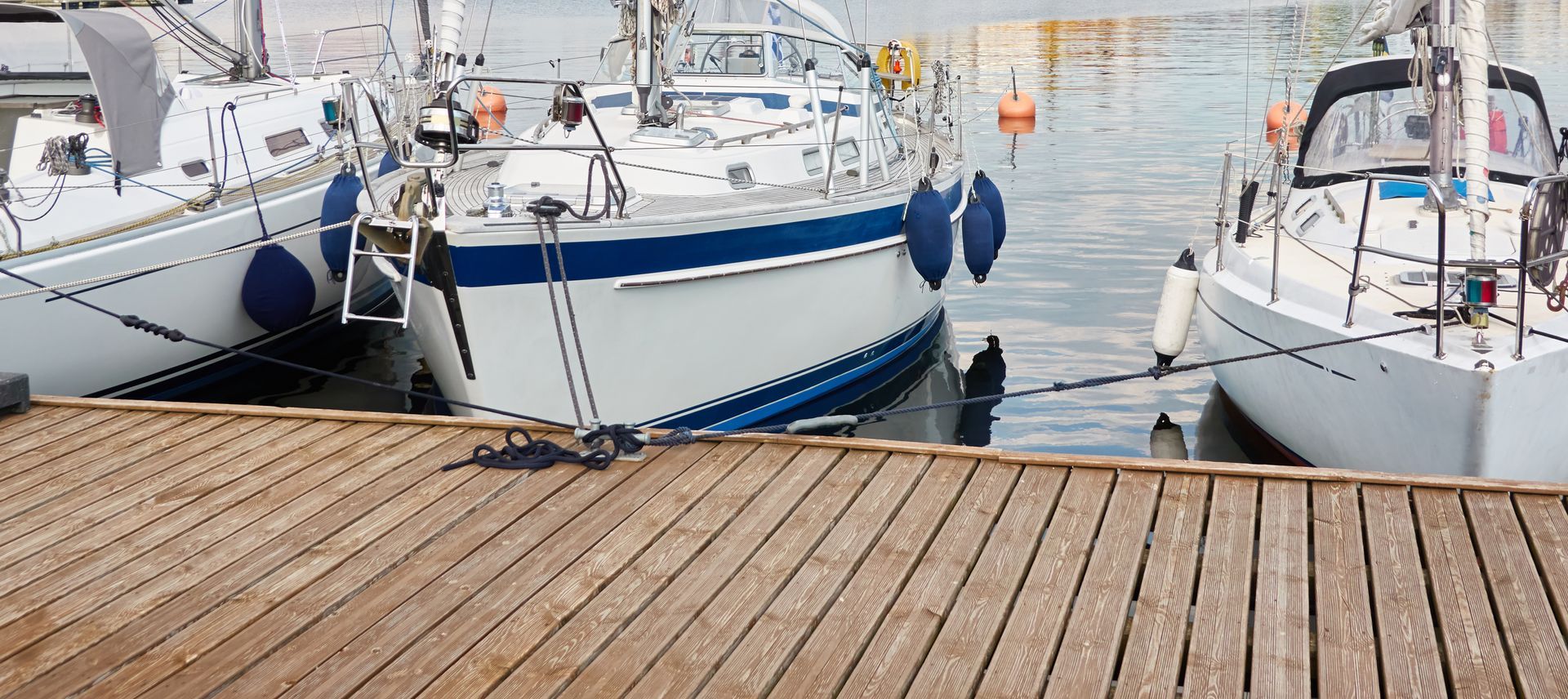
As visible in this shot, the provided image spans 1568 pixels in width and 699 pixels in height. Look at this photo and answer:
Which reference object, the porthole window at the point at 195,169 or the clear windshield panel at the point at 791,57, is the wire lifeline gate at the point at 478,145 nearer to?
the porthole window at the point at 195,169

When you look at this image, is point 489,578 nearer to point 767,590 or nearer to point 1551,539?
point 767,590

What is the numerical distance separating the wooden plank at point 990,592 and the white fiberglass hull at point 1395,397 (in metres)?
1.90

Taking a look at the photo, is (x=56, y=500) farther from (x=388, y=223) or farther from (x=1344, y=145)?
(x=1344, y=145)

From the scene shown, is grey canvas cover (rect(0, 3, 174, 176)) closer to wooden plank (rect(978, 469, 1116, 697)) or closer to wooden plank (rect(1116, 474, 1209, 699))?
wooden plank (rect(978, 469, 1116, 697))

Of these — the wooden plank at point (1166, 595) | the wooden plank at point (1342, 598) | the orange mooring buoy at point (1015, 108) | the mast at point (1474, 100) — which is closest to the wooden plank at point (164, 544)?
the wooden plank at point (1166, 595)

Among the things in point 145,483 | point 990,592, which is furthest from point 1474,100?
point 145,483

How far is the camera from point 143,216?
8359mm

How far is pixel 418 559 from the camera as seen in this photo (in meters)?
4.17

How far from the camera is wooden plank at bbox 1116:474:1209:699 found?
10.9ft

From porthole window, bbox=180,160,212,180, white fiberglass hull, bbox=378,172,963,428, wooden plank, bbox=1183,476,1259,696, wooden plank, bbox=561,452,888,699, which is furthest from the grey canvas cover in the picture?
wooden plank, bbox=1183,476,1259,696

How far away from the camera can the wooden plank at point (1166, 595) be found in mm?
3330

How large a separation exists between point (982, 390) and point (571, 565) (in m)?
5.66

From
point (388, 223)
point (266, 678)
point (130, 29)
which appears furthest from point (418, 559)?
point (130, 29)

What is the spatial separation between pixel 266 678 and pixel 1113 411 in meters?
6.36
